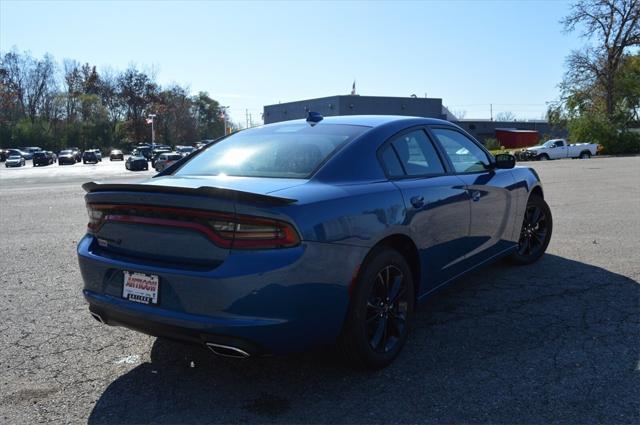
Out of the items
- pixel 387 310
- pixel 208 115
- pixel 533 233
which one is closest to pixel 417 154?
pixel 387 310

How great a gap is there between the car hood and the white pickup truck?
140 feet

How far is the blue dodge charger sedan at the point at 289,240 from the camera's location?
2758 mm

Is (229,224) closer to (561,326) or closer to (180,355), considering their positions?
(180,355)

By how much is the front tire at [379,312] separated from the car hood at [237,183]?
680mm

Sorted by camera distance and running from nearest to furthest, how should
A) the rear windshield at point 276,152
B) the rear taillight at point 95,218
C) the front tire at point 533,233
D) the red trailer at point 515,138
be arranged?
the rear taillight at point 95,218 → the rear windshield at point 276,152 → the front tire at point 533,233 → the red trailer at point 515,138

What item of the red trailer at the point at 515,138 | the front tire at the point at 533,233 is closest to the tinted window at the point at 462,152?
the front tire at the point at 533,233

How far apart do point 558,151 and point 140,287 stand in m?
44.7

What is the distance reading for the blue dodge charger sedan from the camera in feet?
9.05

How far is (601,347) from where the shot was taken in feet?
12.1

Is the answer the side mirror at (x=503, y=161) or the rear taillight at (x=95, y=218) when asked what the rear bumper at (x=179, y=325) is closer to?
the rear taillight at (x=95, y=218)

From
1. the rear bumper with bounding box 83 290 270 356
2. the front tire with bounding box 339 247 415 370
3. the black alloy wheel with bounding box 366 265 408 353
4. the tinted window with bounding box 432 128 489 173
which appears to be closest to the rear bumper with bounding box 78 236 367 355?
the rear bumper with bounding box 83 290 270 356

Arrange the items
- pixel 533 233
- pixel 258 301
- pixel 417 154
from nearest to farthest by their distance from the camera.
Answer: pixel 258 301
pixel 417 154
pixel 533 233

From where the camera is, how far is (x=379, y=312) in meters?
3.37

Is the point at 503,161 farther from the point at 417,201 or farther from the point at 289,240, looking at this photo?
the point at 289,240
